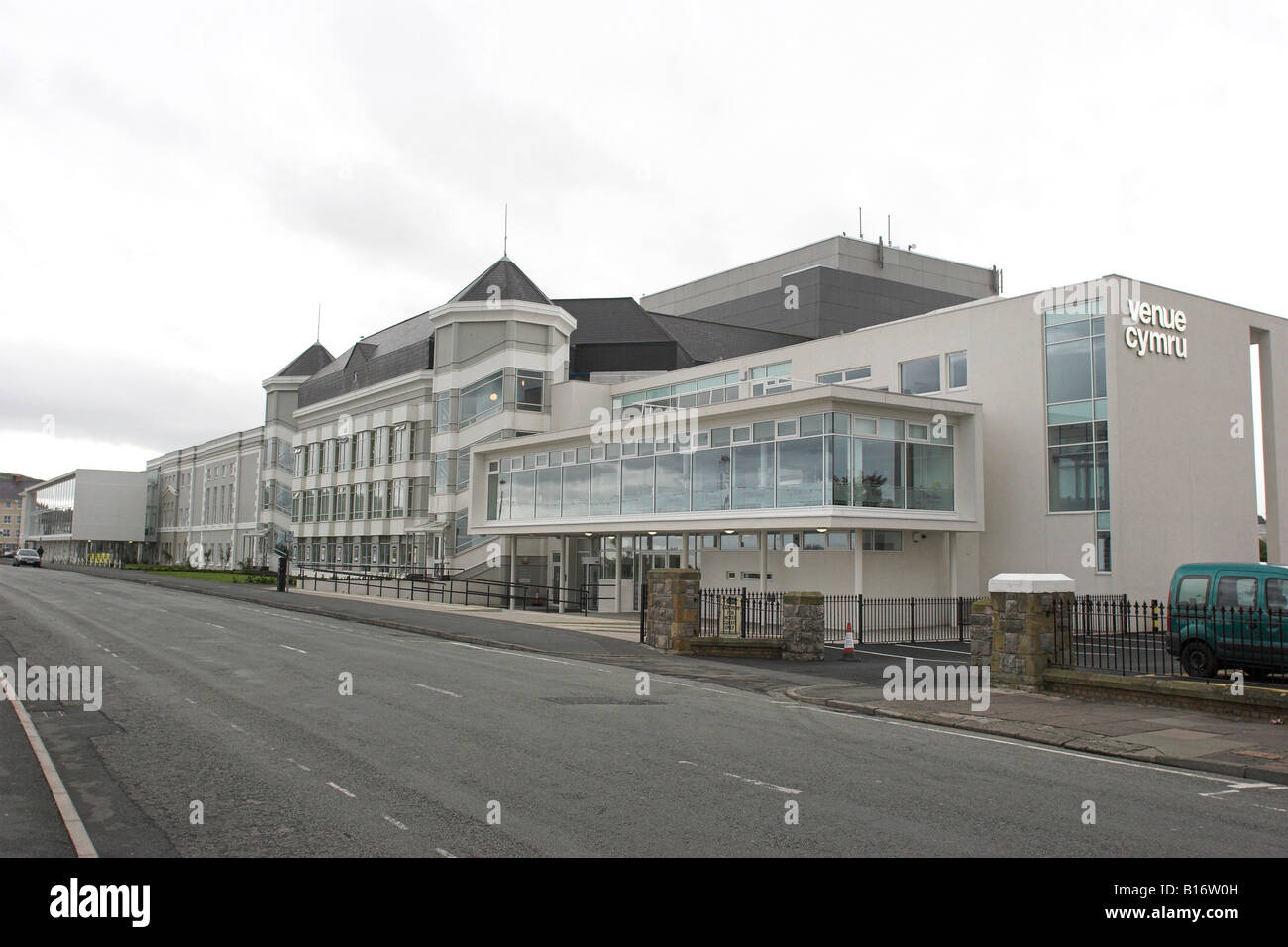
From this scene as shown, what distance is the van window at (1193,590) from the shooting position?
1845cm

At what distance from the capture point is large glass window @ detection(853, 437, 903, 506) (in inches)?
1144

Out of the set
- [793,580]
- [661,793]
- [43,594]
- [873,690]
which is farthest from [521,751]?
[43,594]

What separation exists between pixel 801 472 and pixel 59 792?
23.2 m

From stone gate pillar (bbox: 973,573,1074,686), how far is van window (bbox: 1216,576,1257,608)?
3.22 m

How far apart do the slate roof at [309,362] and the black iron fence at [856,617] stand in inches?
2321

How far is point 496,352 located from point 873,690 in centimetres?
3509

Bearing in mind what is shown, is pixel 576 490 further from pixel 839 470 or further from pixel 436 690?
pixel 436 690

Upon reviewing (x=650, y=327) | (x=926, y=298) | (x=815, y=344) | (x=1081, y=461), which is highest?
(x=926, y=298)

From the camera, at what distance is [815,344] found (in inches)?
1593

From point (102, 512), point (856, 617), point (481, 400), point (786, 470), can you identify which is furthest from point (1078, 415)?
point (102, 512)

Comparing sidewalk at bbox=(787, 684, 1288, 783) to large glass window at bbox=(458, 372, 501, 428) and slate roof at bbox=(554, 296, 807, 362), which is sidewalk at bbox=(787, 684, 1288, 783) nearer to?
large glass window at bbox=(458, 372, 501, 428)

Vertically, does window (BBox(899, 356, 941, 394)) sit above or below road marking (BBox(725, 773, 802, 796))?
above

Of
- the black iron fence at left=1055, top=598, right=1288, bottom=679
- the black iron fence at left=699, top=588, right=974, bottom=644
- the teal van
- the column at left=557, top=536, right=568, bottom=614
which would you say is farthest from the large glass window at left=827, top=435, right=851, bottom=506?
the column at left=557, top=536, right=568, bottom=614
